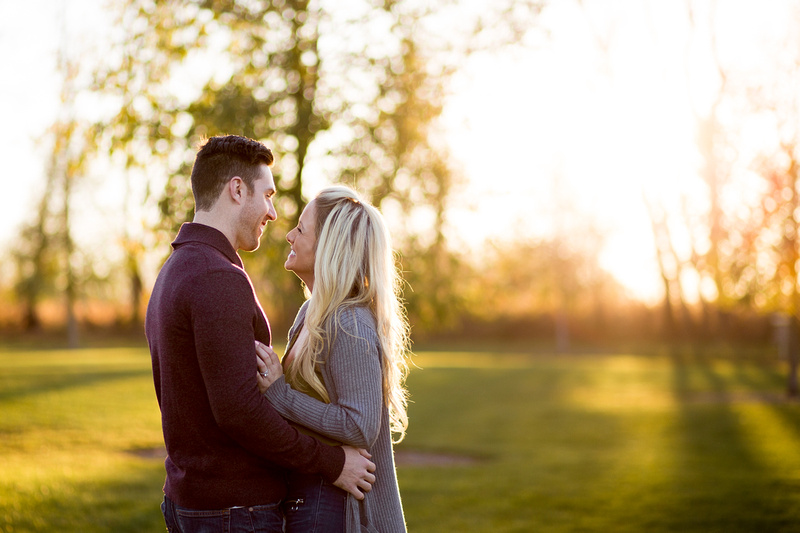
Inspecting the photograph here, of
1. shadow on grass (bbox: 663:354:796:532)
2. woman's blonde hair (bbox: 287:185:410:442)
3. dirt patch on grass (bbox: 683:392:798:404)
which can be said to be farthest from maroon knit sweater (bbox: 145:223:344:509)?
dirt patch on grass (bbox: 683:392:798:404)

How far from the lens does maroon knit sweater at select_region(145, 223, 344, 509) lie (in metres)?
2.35

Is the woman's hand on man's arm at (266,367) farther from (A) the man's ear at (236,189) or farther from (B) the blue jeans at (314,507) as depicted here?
(A) the man's ear at (236,189)

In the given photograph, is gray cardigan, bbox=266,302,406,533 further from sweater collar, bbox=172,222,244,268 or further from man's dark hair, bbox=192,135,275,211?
man's dark hair, bbox=192,135,275,211

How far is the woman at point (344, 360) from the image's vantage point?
2578 millimetres

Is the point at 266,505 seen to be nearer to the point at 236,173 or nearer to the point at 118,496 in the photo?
the point at 236,173

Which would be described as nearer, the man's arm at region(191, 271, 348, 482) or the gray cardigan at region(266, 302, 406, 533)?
the man's arm at region(191, 271, 348, 482)

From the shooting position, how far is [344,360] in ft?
8.50

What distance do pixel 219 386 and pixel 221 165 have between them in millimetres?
788

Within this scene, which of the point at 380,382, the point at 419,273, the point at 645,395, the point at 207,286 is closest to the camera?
the point at 207,286

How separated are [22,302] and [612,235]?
36.1 metres

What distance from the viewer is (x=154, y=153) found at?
7.15 meters

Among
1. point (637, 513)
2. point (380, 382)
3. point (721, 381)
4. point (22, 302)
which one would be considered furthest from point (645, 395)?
point (22, 302)

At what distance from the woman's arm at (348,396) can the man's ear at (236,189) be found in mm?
563

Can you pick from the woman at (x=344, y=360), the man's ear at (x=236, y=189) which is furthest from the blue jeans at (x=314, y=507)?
the man's ear at (x=236, y=189)
